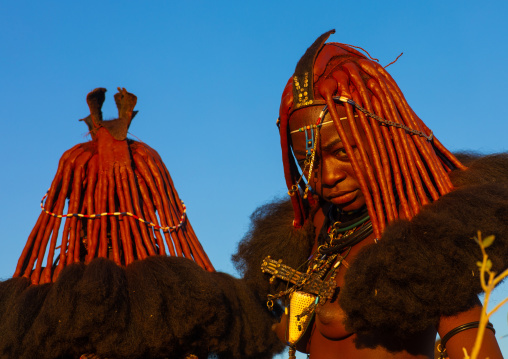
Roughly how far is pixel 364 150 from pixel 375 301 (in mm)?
743

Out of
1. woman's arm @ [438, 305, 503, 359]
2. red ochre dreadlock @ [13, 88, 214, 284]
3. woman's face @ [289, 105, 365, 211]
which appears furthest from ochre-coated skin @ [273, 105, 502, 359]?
red ochre dreadlock @ [13, 88, 214, 284]

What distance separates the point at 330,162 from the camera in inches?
121

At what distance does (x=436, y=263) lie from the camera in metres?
2.47

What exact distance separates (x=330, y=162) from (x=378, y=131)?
26 centimetres

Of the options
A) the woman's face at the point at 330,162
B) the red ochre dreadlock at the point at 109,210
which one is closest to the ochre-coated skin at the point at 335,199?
the woman's face at the point at 330,162

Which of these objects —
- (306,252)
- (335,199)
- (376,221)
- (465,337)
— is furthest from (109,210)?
(465,337)

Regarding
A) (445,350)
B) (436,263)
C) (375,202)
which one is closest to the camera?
(436,263)

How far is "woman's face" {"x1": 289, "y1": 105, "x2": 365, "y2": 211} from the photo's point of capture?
3062mm

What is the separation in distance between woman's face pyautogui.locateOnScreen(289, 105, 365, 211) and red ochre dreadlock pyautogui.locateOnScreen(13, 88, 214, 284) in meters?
1.21

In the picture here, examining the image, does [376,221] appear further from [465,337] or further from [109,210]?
[109,210]

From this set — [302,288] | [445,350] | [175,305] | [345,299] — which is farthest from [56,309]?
[445,350]

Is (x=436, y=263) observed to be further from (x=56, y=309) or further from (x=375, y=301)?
(x=56, y=309)

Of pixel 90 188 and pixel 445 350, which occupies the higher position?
pixel 90 188

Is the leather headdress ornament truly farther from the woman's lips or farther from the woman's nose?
the woman's lips
